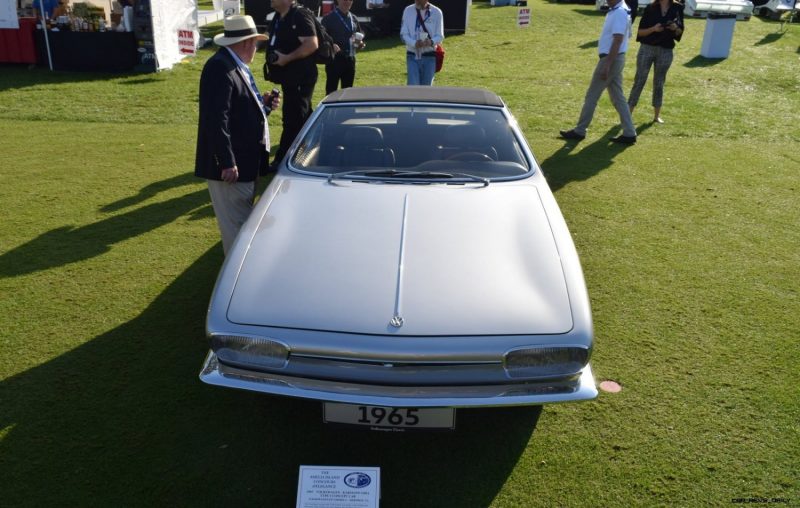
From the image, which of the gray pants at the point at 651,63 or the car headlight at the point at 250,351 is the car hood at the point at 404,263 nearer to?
the car headlight at the point at 250,351

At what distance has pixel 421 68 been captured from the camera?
26.6 feet

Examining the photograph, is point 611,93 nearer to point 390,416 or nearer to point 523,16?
point 390,416

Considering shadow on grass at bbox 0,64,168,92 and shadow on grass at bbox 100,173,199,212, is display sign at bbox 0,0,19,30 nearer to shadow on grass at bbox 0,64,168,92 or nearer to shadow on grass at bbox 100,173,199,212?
shadow on grass at bbox 0,64,168,92

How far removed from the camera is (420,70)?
26.7 ft

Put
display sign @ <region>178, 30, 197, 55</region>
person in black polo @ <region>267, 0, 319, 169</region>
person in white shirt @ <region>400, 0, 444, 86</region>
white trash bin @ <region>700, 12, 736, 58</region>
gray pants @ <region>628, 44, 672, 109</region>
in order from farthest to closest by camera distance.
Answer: white trash bin @ <region>700, 12, 736, 58</region>
display sign @ <region>178, 30, 197, 55</region>
gray pants @ <region>628, 44, 672, 109</region>
person in white shirt @ <region>400, 0, 444, 86</region>
person in black polo @ <region>267, 0, 319, 169</region>

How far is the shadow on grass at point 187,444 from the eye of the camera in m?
2.65

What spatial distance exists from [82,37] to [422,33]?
735cm

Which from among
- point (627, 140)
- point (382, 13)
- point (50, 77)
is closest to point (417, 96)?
point (627, 140)

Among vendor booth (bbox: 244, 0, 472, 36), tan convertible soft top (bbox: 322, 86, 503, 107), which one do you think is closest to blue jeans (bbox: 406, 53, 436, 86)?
tan convertible soft top (bbox: 322, 86, 503, 107)

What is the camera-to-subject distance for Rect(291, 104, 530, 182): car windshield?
12.5ft

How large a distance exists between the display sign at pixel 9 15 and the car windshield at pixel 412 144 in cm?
1037

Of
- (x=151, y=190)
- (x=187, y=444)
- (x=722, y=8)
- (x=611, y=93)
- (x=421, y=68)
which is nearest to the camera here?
(x=187, y=444)

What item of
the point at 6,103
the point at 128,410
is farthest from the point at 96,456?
the point at 6,103

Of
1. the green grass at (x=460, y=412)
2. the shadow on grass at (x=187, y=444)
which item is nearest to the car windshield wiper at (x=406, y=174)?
the green grass at (x=460, y=412)
